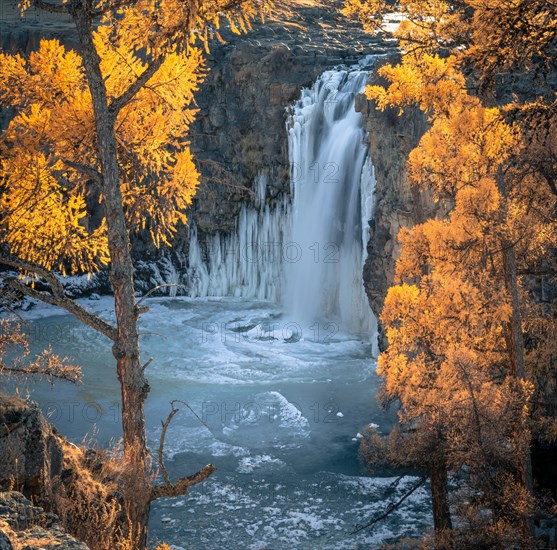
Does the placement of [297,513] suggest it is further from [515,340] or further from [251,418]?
[515,340]

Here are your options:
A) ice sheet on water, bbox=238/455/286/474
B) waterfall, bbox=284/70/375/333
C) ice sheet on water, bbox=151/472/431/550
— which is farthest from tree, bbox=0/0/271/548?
waterfall, bbox=284/70/375/333

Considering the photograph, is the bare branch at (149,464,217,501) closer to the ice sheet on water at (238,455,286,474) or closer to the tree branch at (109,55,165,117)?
the tree branch at (109,55,165,117)

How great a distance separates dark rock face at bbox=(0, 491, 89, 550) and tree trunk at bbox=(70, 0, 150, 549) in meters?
1.84

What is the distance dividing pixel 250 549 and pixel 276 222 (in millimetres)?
17767

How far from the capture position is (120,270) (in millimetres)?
6254

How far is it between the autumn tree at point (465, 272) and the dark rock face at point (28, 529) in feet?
17.1

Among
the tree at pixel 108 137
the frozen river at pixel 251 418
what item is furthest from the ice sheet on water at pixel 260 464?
the tree at pixel 108 137

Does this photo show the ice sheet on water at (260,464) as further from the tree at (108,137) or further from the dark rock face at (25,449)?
the dark rock face at (25,449)

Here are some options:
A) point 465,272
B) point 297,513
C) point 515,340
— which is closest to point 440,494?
point 515,340

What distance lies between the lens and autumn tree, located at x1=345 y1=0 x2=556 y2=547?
7973 mm

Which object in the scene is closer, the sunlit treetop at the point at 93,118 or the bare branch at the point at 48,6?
the bare branch at the point at 48,6

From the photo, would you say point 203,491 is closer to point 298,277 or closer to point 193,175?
point 193,175

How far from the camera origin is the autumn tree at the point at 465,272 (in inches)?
314

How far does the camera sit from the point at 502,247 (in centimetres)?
838
